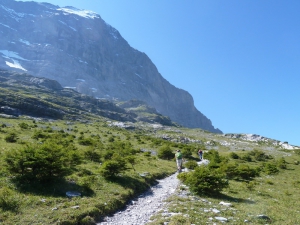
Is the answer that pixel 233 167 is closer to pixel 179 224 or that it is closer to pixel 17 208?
pixel 179 224

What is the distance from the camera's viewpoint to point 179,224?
12188mm

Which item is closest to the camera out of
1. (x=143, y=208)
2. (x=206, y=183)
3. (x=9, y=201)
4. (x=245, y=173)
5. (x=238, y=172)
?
(x=9, y=201)

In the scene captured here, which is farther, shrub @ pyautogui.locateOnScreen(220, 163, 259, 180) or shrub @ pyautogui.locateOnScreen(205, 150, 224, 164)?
shrub @ pyautogui.locateOnScreen(205, 150, 224, 164)

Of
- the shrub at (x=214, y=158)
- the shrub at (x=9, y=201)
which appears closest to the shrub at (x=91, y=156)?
the shrub at (x=9, y=201)

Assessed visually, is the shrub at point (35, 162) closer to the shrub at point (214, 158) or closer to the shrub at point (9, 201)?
the shrub at point (9, 201)

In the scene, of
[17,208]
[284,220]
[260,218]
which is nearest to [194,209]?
[260,218]

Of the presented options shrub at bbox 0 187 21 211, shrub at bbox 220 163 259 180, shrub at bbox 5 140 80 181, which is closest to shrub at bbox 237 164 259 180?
shrub at bbox 220 163 259 180

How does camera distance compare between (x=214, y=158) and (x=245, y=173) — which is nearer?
(x=245, y=173)

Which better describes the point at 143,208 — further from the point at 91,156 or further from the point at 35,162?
the point at 91,156

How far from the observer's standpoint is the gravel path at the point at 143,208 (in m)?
14.3

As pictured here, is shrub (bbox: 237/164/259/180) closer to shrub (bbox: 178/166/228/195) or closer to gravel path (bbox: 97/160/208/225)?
gravel path (bbox: 97/160/208/225)

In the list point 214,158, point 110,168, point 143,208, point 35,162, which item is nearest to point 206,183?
point 143,208

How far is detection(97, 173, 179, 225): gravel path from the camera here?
14.3 metres

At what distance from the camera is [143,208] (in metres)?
16.9
